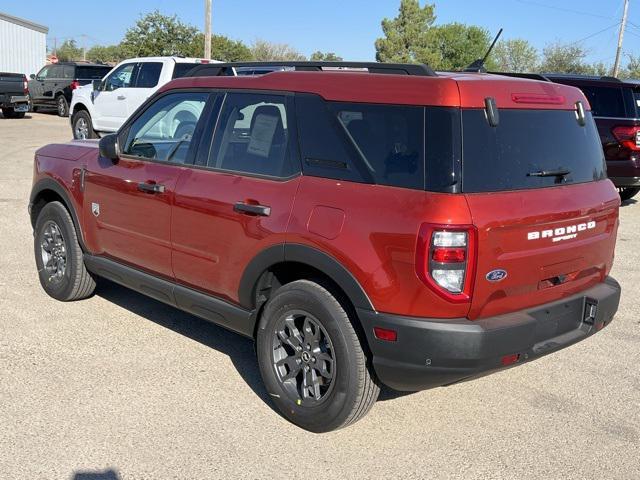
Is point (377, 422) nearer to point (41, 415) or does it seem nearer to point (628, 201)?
point (41, 415)

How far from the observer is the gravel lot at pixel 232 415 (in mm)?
3381

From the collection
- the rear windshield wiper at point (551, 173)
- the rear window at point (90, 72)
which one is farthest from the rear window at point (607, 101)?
the rear window at point (90, 72)

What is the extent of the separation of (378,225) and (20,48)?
39863 mm

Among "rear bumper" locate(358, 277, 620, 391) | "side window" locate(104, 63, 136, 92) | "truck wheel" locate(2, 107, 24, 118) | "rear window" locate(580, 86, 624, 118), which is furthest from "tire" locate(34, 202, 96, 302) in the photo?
"truck wheel" locate(2, 107, 24, 118)

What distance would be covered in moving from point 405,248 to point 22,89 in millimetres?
23133

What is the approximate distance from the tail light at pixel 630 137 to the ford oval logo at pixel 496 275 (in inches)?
325

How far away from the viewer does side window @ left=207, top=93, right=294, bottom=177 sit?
12.6 ft

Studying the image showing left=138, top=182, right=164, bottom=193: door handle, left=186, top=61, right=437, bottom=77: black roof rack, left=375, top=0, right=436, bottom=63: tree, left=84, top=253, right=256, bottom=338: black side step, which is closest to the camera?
left=186, top=61, right=437, bottom=77: black roof rack

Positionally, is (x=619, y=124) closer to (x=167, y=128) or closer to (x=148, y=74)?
(x=167, y=128)

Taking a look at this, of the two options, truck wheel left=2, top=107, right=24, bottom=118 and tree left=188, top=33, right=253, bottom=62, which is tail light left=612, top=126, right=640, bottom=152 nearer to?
truck wheel left=2, top=107, right=24, bottom=118

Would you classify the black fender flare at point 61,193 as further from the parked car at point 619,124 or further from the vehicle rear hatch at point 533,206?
the parked car at point 619,124

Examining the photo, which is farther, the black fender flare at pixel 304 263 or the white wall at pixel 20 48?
the white wall at pixel 20 48

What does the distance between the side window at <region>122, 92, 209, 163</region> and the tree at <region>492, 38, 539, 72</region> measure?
66765 mm

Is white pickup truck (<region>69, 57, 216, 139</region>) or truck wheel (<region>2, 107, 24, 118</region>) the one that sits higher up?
white pickup truck (<region>69, 57, 216, 139</region>)
